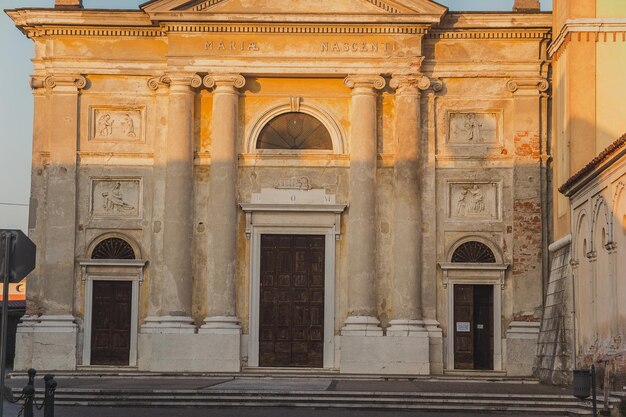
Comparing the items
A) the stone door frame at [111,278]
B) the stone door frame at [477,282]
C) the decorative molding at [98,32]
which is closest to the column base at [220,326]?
the stone door frame at [111,278]

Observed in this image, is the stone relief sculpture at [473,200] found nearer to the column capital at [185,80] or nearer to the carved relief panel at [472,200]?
the carved relief panel at [472,200]

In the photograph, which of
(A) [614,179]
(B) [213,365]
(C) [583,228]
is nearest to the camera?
(A) [614,179]

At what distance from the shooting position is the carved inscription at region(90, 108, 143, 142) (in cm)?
3428

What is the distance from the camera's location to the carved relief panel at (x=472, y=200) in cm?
3394

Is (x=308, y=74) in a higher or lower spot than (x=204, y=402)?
higher

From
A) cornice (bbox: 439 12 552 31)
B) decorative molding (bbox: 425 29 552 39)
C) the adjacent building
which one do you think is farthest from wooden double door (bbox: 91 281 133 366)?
cornice (bbox: 439 12 552 31)

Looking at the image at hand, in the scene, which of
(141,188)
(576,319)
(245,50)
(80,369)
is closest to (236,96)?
(245,50)

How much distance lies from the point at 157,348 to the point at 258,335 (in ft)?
9.45

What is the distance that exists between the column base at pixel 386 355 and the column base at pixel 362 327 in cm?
12

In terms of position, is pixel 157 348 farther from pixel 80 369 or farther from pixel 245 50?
pixel 245 50

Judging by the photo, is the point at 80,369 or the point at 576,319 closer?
the point at 576,319

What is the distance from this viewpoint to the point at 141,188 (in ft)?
112

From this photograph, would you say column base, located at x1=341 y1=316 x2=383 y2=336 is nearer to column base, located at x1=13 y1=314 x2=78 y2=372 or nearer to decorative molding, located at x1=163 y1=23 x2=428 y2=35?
column base, located at x1=13 y1=314 x2=78 y2=372

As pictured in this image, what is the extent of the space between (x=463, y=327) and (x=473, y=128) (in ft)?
18.4
